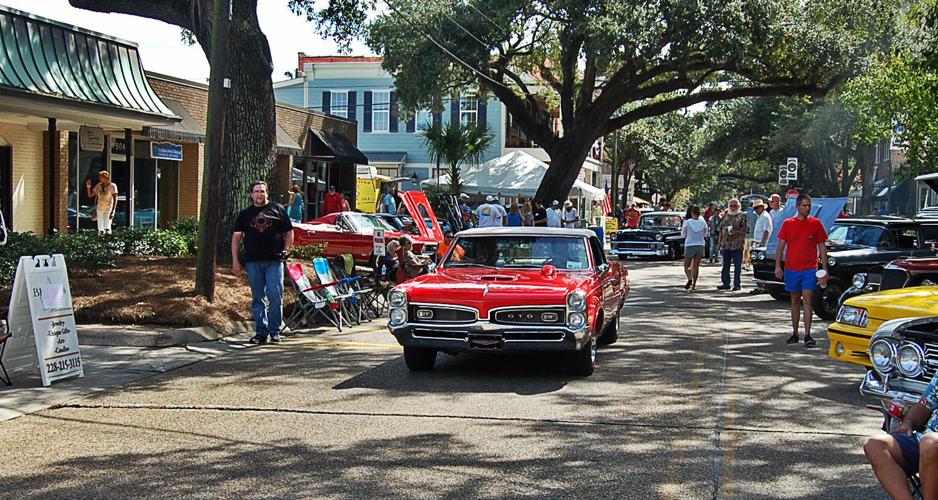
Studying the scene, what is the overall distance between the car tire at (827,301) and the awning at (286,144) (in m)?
18.4

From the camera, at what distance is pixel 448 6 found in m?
31.4

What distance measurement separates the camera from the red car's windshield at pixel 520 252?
1109cm

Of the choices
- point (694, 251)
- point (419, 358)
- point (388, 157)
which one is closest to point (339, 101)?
point (388, 157)

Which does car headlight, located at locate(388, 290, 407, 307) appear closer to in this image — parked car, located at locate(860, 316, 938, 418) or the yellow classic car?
the yellow classic car

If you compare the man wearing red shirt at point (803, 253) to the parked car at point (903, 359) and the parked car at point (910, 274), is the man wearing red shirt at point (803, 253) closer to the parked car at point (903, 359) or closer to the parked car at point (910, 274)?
the parked car at point (910, 274)

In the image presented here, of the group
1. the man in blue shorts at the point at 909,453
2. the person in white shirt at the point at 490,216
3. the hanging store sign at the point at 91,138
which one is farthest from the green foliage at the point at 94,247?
the man in blue shorts at the point at 909,453

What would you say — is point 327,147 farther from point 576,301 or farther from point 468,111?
point 576,301

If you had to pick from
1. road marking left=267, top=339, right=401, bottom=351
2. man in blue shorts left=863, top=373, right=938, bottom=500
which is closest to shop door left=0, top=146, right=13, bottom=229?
road marking left=267, top=339, right=401, bottom=351

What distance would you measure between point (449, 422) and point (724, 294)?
13.4 m

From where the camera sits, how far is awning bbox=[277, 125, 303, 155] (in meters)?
30.8

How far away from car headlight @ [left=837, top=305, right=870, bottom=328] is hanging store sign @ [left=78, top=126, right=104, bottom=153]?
17.7 metres

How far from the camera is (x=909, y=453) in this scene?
4.68 metres

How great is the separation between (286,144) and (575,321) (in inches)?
906

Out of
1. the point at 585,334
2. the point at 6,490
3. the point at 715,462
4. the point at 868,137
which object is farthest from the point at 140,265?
the point at 868,137
